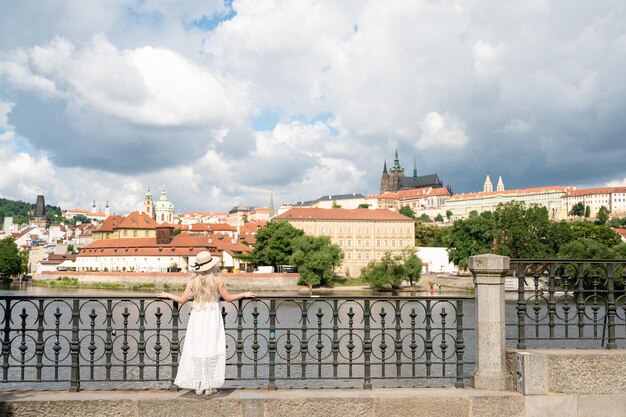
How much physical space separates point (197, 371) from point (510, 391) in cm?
339

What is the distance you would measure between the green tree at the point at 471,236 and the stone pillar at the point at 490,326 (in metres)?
65.2

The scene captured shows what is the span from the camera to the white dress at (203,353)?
21.5 feet

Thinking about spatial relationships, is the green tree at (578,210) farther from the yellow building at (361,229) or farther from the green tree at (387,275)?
the green tree at (387,275)

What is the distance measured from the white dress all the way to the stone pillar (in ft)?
9.32

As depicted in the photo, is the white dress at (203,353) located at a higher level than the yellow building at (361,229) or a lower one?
lower

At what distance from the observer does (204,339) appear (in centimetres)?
656

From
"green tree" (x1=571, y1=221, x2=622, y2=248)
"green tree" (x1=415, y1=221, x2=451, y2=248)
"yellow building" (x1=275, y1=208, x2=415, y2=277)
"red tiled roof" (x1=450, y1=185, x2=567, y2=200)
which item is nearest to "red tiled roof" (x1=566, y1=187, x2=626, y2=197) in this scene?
"red tiled roof" (x1=450, y1=185, x2=567, y2=200)

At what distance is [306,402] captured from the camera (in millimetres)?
6758

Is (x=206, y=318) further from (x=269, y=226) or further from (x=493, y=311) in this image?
(x=269, y=226)

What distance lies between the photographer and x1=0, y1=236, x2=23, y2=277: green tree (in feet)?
318

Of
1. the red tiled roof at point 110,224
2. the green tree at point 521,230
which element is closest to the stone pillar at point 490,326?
the green tree at point 521,230

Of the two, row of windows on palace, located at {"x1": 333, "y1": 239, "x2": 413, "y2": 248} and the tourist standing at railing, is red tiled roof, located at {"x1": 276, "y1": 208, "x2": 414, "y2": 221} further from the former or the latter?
the tourist standing at railing

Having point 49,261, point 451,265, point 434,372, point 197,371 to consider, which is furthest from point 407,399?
point 49,261

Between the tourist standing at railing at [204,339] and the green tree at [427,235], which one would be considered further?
the green tree at [427,235]
